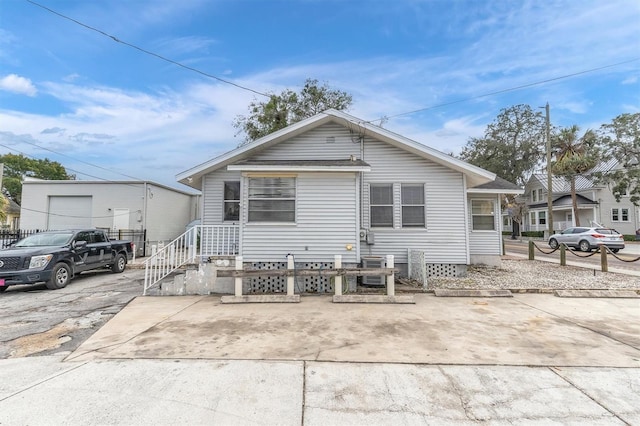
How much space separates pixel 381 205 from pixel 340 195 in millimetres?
1803

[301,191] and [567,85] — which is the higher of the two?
[567,85]

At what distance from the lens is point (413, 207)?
931 centimetres

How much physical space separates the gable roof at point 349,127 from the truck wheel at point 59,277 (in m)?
4.03

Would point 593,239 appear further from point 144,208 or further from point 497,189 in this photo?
point 144,208

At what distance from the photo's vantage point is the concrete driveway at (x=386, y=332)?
13.2 feet

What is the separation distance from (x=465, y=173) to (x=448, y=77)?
7.26m

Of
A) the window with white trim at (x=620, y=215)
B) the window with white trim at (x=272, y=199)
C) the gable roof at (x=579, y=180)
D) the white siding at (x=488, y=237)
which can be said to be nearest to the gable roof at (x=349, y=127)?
the window with white trim at (x=272, y=199)

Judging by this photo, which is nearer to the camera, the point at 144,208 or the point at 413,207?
the point at 413,207

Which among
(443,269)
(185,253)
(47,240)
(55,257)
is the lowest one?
(443,269)

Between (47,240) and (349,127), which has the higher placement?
(349,127)

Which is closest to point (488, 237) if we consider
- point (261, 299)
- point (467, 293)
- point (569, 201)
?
point (467, 293)

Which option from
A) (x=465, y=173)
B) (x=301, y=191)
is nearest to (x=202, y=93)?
(x=301, y=191)

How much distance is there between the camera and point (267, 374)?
3.48m

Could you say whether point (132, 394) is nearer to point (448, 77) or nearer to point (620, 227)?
point (448, 77)
